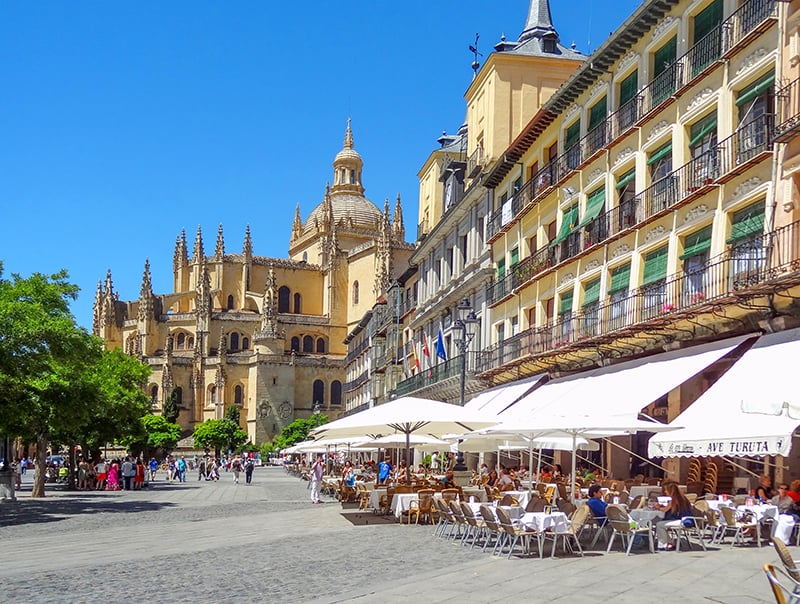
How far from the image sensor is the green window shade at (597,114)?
2484 cm

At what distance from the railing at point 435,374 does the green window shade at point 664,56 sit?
14.2 metres

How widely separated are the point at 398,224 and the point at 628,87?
268ft

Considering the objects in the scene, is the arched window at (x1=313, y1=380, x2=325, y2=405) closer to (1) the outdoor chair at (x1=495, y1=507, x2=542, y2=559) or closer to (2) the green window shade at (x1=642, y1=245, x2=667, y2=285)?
(2) the green window shade at (x1=642, y1=245, x2=667, y2=285)

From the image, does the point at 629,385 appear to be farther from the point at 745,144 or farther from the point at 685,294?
the point at 745,144

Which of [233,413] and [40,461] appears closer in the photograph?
[40,461]

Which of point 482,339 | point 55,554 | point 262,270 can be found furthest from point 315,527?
point 262,270

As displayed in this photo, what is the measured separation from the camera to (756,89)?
17.3 m

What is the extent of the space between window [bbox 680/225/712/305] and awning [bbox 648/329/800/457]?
284 centimetres

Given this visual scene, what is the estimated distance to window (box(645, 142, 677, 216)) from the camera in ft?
66.8

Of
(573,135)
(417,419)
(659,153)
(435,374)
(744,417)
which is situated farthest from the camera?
(435,374)

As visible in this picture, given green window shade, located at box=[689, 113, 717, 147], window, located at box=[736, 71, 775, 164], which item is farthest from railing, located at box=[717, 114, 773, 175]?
green window shade, located at box=[689, 113, 717, 147]

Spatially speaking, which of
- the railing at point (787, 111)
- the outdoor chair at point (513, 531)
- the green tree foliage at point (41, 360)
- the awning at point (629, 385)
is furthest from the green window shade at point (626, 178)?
the green tree foliage at point (41, 360)

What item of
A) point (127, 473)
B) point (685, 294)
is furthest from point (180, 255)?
point (685, 294)

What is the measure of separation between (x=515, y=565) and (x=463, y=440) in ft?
32.9
